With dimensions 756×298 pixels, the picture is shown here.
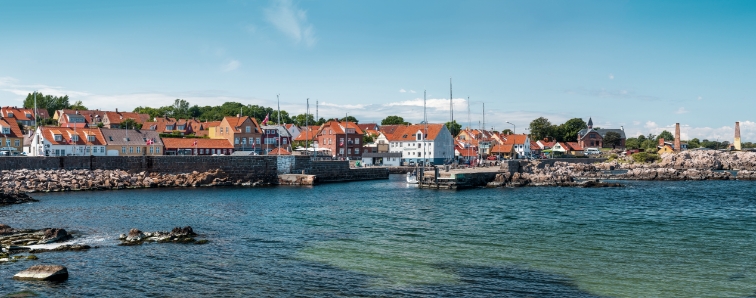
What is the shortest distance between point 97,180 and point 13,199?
13305 mm

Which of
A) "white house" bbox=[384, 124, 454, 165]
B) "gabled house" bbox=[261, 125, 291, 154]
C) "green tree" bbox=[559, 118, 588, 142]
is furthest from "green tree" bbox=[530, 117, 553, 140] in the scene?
"gabled house" bbox=[261, 125, 291, 154]

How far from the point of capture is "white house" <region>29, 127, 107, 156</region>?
71375mm

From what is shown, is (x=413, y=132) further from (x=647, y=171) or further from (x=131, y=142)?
(x=131, y=142)

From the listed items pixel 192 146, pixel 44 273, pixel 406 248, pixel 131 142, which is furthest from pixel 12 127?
pixel 406 248

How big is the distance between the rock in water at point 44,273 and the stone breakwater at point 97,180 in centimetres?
3241

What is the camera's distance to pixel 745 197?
49406 mm

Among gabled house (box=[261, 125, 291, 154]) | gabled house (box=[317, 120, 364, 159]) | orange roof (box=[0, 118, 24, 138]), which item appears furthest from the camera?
gabled house (box=[317, 120, 364, 159])

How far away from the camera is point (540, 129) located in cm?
15625

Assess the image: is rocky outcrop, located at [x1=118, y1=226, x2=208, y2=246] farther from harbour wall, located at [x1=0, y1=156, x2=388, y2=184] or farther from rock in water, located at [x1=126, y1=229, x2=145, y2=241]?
harbour wall, located at [x1=0, y1=156, x2=388, y2=184]

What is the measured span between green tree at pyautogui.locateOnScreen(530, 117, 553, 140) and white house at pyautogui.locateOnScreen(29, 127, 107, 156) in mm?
112208

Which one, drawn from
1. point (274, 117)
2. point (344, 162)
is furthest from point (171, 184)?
point (274, 117)

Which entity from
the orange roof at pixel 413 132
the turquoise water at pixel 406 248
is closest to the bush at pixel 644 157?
the orange roof at pixel 413 132

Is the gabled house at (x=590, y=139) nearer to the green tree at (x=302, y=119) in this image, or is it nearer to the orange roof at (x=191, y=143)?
the green tree at (x=302, y=119)

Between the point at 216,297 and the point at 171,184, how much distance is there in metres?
44.3
